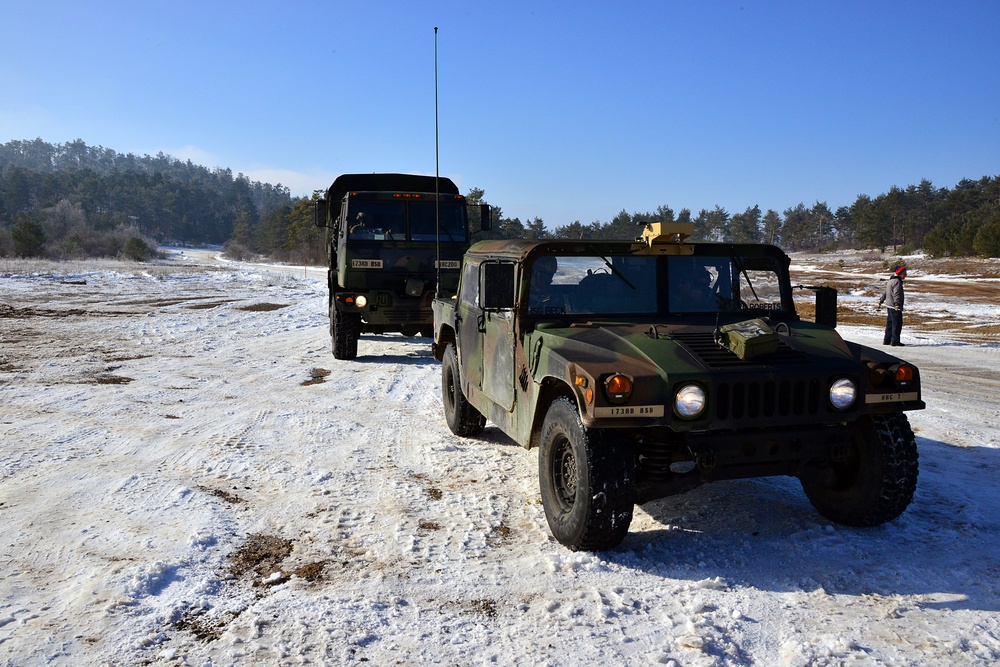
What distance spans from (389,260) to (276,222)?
8993 centimetres

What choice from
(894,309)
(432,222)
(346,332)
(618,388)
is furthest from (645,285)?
(894,309)

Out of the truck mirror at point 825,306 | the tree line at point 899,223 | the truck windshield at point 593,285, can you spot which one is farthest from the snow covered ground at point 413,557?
the tree line at point 899,223

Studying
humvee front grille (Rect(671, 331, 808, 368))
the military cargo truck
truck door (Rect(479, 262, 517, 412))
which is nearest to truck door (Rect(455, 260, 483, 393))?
truck door (Rect(479, 262, 517, 412))

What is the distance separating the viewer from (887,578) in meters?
4.03

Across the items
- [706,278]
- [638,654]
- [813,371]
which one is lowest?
[638,654]

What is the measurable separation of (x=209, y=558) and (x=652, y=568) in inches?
94.7

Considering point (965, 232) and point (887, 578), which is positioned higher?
point (965, 232)

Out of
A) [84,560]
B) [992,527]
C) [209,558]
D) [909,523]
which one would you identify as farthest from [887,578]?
[84,560]

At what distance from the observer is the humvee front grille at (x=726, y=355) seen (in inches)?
166

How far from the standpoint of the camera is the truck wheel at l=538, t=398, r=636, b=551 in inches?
160

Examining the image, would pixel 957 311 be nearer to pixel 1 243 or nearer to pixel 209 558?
pixel 209 558

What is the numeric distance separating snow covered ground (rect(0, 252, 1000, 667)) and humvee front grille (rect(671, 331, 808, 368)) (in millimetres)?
1079

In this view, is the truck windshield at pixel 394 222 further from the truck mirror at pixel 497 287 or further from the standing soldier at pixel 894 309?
the standing soldier at pixel 894 309

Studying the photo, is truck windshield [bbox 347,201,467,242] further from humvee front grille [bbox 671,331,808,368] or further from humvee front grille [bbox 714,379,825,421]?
humvee front grille [bbox 714,379,825,421]
